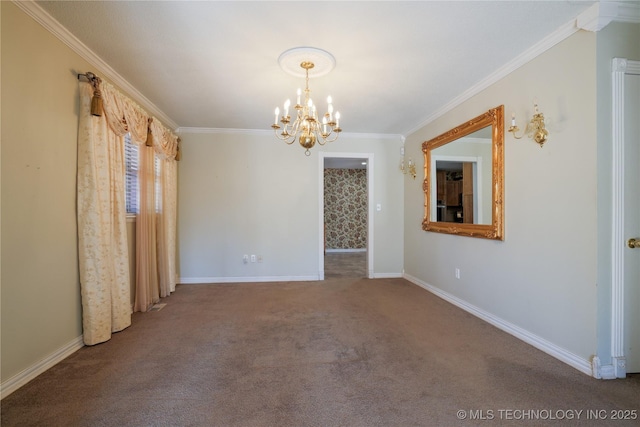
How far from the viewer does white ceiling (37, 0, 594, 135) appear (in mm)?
1835

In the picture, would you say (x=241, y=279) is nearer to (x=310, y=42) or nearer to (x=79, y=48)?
(x=79, y=48)

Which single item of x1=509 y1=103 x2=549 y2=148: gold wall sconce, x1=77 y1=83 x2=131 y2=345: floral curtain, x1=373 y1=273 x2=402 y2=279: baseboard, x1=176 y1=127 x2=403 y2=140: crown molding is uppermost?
x1=176 y1=127 x2=403 y2=140: crown molding

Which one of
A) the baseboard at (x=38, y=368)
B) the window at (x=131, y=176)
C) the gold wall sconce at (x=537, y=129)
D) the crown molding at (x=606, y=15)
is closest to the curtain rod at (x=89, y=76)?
the window at (x=131, y=176)

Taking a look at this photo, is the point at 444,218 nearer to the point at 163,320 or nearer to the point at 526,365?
the point at 526,365

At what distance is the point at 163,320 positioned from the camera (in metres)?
2.92

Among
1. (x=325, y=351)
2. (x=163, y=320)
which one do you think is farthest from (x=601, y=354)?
(x=163, y=320)

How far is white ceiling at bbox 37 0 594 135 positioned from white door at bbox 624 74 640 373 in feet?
2.20

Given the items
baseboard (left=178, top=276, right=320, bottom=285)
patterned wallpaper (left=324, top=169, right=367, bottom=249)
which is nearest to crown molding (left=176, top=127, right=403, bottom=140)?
baseboard (left=178, top=276, right=320, bottom=285)

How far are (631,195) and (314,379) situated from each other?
247cm

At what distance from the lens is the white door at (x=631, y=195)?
1857 millimetres

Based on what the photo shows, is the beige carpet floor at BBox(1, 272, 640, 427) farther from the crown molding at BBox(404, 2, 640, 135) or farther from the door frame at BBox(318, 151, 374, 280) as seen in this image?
the crown molding at BBox(404, 2, 640, 135)

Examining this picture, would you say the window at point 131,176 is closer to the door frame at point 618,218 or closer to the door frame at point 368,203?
the door frame at point 368,203

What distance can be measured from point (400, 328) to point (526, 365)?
993 mm

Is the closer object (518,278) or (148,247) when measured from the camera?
(518,278)
